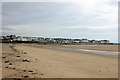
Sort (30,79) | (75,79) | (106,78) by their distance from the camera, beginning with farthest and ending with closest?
(106,78) → (75,79) → (30,79)

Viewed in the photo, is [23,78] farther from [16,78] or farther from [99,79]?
[99,79]

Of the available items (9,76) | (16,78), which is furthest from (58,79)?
(9,76)

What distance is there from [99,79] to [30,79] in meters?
3.10

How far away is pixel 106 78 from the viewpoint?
21.1 ft

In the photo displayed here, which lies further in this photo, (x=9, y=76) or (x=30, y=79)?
(x=9, y=76)

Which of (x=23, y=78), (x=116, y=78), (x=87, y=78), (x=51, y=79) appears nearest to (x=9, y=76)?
(x=23, y=78)

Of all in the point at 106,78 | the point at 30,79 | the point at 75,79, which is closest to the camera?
the point at 30,79

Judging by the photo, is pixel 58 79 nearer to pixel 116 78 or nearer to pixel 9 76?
pixel 9 76

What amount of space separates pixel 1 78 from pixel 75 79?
3.20m

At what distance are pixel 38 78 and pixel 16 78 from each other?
93 centimetres

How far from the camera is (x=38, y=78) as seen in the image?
5770 mm

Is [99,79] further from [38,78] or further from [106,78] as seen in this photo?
[38,78]

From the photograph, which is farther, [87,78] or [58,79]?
[87,78]

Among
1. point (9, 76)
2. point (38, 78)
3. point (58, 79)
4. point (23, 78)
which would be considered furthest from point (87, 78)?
point (9, 76)
